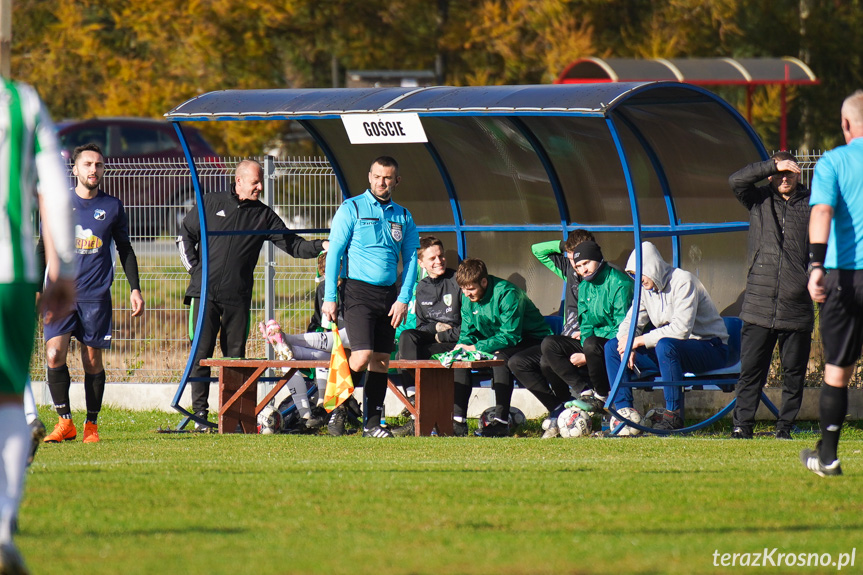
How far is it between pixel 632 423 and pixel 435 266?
232 centimetres

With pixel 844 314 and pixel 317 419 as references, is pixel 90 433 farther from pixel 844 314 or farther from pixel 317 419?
pixel 844 314

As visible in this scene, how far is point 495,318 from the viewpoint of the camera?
10.9 metres

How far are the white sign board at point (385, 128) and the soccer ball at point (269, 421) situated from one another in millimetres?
2294

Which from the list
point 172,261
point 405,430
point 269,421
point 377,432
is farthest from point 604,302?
point 172,261

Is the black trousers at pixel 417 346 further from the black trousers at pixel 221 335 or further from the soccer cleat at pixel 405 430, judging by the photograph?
the black trousers at pixel 221 335

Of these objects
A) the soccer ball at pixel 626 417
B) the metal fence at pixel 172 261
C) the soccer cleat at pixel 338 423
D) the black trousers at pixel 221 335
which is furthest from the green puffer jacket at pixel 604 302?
the metal fence at pixel 172 261

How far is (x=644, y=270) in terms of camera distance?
35.0 ft

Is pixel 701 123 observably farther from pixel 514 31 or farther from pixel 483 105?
pixel 514 31

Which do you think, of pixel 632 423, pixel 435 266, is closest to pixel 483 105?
pixel 435 266

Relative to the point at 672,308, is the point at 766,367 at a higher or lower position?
lower

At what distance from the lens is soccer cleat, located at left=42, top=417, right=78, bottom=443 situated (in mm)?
9906

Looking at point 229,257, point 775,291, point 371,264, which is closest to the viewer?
point 775,291

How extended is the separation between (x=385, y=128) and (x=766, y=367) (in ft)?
11.2

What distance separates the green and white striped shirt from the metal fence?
789 cm
